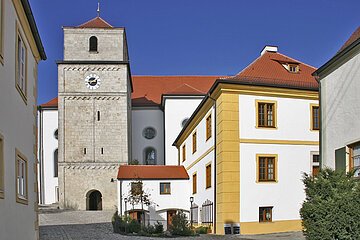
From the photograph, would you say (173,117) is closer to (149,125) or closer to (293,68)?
(149,125)

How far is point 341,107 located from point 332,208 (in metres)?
4.21

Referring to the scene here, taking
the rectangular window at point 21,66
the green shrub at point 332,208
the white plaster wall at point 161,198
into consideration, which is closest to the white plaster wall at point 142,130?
the white plaster wall at point 161,198

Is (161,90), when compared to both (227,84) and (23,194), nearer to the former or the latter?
(227,84)

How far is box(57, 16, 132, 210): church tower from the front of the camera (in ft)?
153

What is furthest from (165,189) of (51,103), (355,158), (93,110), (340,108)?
(355,158)

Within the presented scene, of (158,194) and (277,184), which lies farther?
(158,194)

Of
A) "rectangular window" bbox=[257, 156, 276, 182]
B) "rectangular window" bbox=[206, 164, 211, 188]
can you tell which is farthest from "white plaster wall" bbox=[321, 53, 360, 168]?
"rectangular window" bbox=[206, 164, 211, 188]

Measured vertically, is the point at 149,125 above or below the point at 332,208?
above

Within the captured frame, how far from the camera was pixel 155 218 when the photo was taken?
36.9 meters

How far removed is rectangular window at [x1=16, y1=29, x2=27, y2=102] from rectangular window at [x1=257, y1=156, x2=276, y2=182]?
45.1ft

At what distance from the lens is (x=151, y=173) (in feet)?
125

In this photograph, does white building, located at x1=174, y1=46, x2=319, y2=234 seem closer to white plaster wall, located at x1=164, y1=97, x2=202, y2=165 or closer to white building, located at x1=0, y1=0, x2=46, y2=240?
white building, located at x1=0, y1=0, x2=46, y2=240

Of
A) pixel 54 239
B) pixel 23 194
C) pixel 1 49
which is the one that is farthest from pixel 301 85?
pixel 1 49

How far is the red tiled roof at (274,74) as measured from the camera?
78.5 ft
